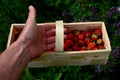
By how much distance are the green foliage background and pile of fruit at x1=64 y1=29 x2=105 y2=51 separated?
289mm

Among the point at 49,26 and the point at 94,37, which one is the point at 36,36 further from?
the point at 94,37

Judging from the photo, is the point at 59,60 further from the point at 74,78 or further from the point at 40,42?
the point at 74,78

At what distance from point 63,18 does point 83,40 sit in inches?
28.4

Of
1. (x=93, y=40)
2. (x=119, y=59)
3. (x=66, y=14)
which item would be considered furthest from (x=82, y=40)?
(x=66, y=14)

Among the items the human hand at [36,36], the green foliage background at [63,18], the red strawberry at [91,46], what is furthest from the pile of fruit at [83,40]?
the green foliage background at [63,18]

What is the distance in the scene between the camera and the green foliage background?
108 inches

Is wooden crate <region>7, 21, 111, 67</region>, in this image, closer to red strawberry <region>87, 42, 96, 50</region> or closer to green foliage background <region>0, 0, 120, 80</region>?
red strawberry <region>87, 42, 96, 50</region>

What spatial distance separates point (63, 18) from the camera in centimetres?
315

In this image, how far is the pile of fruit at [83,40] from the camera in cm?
238

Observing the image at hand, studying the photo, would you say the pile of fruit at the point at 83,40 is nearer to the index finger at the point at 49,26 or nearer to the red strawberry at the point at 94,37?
the red strawberry at the point at 94,37

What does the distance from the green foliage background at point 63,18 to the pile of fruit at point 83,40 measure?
0.29m

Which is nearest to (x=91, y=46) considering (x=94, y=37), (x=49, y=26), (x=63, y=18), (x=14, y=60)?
(x=94, y=37)

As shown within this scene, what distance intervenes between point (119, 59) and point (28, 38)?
0.90 meters

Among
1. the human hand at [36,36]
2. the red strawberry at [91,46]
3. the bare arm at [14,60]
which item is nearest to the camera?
the bare arm at [14,60]
